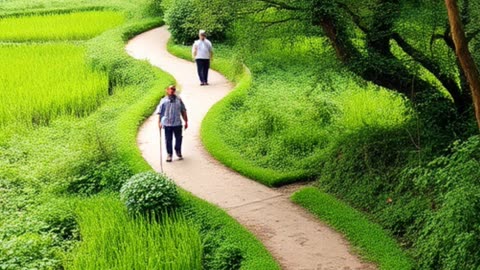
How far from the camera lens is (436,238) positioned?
8102 millimetres

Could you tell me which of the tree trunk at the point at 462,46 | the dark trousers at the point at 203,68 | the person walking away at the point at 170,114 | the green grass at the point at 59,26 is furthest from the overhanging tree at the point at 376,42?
the green grass at the point at 59,26

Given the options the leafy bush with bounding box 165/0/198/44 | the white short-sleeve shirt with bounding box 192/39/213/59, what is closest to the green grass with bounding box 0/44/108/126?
the white short-sleeve shirt with bounding box 192/39/213/59

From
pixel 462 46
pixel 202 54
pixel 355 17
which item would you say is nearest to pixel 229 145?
pixel 355 17

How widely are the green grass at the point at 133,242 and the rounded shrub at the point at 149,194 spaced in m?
0.16

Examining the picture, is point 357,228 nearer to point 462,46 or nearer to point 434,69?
point 434,69

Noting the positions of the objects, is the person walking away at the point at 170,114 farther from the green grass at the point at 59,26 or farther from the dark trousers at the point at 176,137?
the green grass at the point at 59,26

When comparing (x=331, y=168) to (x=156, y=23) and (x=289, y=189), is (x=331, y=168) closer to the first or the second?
(x=289, y=189)

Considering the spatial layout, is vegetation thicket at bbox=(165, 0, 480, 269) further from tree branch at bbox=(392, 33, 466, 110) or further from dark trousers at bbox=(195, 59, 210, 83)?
dark trousers at bbox=(195, 59, 210, 83)

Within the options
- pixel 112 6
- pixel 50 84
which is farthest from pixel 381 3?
pixel 112 6

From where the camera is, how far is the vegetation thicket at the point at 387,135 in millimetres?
8508

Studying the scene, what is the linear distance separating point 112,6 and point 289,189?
2230 cm

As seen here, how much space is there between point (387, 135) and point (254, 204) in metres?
2.39

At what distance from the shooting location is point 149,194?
10320mm

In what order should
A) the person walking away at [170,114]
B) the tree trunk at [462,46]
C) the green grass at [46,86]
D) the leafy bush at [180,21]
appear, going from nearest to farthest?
the tree trunk at [462,46]
the person walking away at [170,114]
the green grass at [46,86]
the leafy bush at [180,21]
